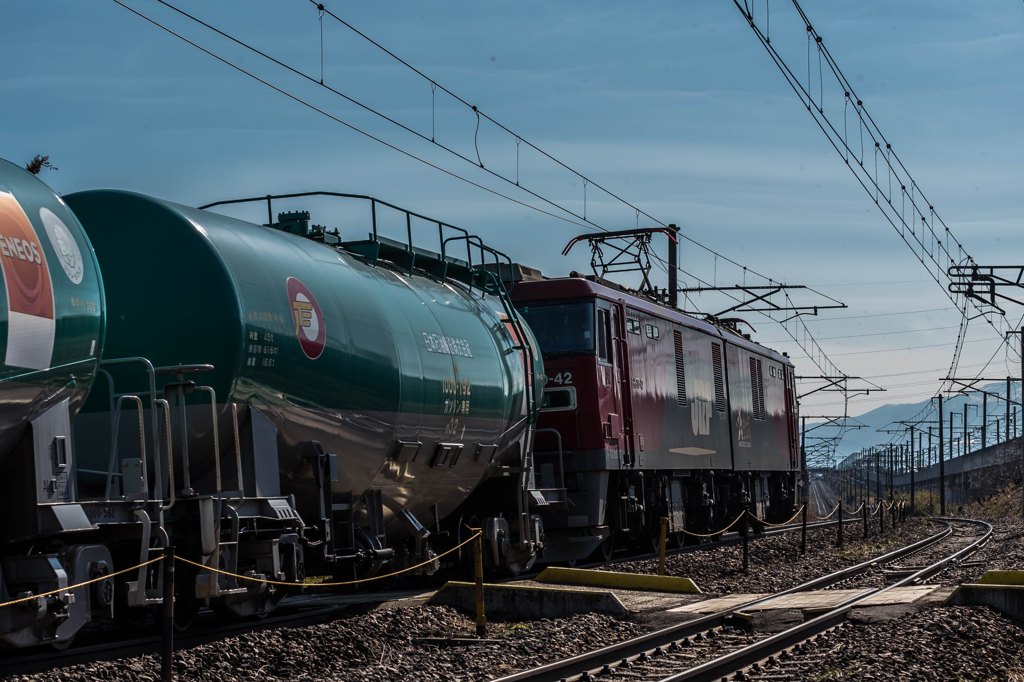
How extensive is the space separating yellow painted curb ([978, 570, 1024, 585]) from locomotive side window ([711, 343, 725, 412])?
34.3 ft

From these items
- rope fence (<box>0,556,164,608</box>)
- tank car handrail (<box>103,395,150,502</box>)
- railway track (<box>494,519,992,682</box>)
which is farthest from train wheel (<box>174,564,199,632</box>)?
railway track (<box>494,519,992,682</box>)

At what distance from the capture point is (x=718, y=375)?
25922mm

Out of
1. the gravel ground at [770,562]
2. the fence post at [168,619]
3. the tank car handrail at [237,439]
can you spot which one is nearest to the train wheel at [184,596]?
the tank car handrail at [237,439]

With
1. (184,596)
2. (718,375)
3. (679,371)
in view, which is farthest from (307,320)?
(718,375)

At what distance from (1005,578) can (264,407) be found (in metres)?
8.44

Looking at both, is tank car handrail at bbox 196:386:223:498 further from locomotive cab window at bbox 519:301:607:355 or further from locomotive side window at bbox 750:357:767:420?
locomotive side window at bbox 750:357:767:420

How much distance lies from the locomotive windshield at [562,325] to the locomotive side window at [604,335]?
0.19 metres

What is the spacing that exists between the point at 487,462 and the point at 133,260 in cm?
598

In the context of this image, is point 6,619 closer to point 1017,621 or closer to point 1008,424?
point 1017,621

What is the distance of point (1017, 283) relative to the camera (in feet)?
96.6

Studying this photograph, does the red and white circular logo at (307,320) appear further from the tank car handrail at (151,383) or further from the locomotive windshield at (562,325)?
the locomotive windshield at (562,325)

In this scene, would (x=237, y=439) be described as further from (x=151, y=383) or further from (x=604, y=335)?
(x=604, y=335)

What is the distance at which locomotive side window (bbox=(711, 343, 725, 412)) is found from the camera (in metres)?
25.5

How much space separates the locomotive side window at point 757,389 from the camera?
28909mm
